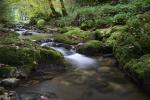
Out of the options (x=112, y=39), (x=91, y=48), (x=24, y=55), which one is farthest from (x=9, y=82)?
(x=112, y=39)

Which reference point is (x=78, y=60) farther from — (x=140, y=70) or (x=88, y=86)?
(x=140, y=70)

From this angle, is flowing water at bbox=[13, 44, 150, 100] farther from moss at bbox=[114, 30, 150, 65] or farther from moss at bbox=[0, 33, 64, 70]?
moss at bbox=[0, 33, 64, 70]

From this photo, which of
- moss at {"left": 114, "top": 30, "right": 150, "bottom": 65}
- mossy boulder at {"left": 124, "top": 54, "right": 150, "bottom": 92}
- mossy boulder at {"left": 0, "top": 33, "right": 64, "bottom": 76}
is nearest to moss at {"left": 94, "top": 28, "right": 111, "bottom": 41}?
moss at {"left": 114, "top": 30, "right": 150, "bottom": 65}

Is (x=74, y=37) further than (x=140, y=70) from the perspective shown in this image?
Yes

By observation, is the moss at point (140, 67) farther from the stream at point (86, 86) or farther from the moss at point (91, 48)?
the moss at point (91, 48)

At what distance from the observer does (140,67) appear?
795cm

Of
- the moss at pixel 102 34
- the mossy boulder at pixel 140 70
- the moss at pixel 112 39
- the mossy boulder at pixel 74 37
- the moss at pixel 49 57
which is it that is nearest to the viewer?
the mossy boulder at pixel 140 70

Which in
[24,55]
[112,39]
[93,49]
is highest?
[24,55]

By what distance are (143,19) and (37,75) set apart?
569cm

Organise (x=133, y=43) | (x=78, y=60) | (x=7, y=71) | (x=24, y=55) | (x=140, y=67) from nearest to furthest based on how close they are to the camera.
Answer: (x=140, y=67)
(x=7, y=71)
(x=24, y=55)
(x=133, y=43)
(x=78, y=60)

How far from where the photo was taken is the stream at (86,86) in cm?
732

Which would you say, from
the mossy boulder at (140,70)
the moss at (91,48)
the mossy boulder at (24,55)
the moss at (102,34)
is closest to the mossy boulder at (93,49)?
the moss at (91,48)

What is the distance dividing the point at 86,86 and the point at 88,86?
0.06 meters

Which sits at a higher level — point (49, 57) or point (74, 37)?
point (49, 57)
